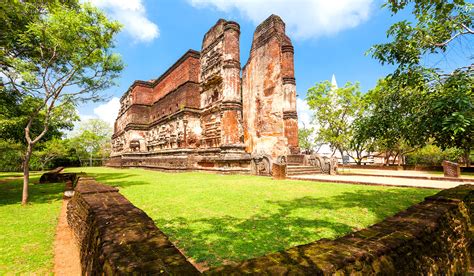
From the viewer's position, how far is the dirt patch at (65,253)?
2.99 m

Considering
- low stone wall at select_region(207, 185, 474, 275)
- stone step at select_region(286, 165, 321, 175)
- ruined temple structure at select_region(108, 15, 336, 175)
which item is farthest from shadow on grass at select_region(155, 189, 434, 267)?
stone step at select_region(286, 165, 321, 175)

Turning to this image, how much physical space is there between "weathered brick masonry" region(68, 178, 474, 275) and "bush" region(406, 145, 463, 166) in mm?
23817

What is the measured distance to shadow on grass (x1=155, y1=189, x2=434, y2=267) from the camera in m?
3.01

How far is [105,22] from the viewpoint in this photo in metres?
8.28

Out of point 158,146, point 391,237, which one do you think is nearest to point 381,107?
point 391,237

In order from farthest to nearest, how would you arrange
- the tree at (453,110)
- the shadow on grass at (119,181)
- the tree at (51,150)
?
the tree at (51,150) → the shadow on grass at (119,181) → the tree at (453,110)

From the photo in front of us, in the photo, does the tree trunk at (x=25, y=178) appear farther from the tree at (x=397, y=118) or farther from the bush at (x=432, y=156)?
the bush at (x=432, y=156)

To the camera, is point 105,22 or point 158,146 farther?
point 158,146

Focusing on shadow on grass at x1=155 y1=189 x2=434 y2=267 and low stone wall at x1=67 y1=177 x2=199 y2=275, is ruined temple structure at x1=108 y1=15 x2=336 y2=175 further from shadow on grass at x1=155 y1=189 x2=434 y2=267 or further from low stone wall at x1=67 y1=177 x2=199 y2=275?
low stone wall at x1=67 y1=177 x2=199 y2=275

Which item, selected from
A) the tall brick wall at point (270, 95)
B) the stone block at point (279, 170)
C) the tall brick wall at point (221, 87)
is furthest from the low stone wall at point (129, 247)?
the tall brick wall at point (270, 95)

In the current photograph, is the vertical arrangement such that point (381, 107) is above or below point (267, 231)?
above

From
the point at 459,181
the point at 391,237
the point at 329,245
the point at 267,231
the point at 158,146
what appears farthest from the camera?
the point at 158,146

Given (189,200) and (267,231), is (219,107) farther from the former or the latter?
(267,231)

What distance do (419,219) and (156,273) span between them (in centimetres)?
273
